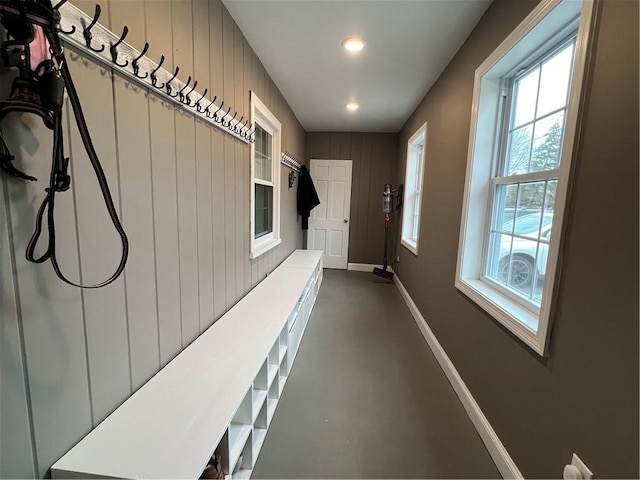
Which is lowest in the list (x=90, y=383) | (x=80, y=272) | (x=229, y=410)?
(x=229, y=410)

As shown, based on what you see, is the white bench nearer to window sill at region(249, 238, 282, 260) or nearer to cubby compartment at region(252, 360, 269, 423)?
cubby compartment at region(252, 360, 269, 423)

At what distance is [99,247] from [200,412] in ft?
2.34

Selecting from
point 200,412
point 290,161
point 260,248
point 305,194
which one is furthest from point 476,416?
point 305,194

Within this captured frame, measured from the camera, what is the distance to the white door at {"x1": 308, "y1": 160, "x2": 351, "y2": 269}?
5418 millimetres

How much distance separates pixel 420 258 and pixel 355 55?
2175 mm

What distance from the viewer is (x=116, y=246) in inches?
43.3

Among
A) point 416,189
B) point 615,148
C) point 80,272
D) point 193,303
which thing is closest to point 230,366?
point 193,303

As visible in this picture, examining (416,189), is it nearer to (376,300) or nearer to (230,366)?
(376,300)

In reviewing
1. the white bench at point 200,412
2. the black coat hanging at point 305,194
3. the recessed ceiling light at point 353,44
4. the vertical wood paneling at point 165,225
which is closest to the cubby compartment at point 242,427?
the white bench at point 200,412

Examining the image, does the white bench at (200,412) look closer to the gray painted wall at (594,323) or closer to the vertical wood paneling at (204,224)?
the vertical wood paneling at (204,224)

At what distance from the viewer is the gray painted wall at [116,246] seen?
800mm

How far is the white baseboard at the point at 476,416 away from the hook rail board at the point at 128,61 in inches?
93.0

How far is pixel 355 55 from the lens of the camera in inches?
99.0

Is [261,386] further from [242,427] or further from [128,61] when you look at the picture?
[128,61]
